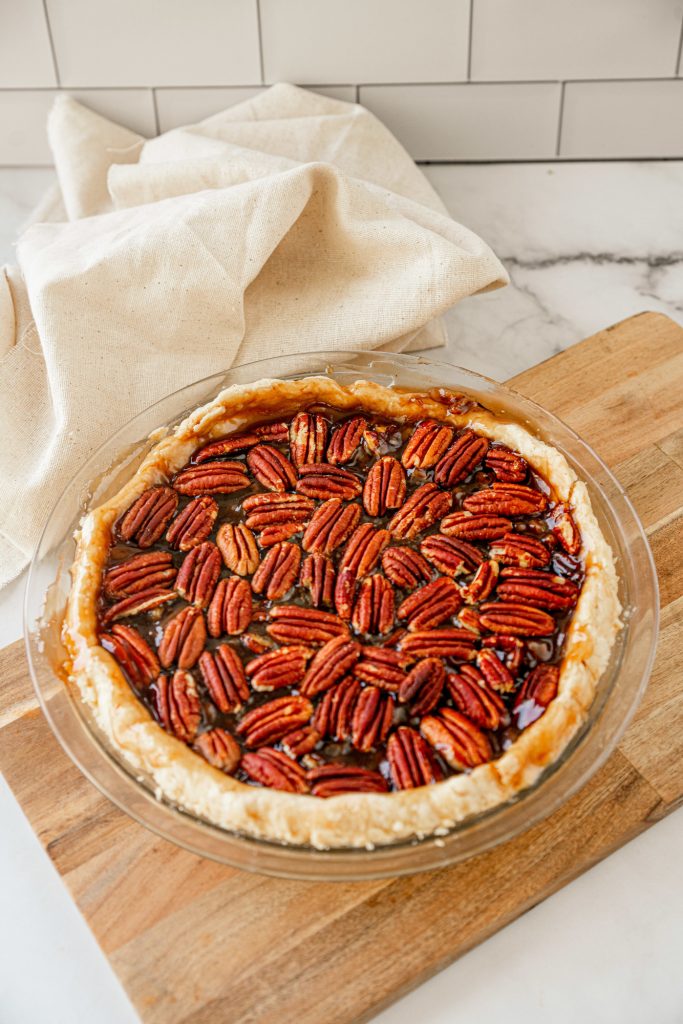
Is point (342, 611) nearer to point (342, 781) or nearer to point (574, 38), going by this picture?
point (342, 781)

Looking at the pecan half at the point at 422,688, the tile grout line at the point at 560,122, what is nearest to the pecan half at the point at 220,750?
the pecan half at the point at 422,688

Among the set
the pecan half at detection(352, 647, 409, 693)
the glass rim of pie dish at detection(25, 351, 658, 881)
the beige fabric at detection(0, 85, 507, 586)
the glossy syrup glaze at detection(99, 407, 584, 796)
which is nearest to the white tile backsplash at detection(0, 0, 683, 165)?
the beige fabric at detection(0, 85, 507, 586)

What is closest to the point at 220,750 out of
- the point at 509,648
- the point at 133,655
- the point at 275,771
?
the point at 275,771

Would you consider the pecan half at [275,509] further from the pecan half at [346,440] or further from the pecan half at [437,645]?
the pecan half at [437,645]

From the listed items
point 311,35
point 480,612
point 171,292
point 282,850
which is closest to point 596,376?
point 480,612

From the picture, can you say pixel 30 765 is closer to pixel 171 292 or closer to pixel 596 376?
pixel 171 292
